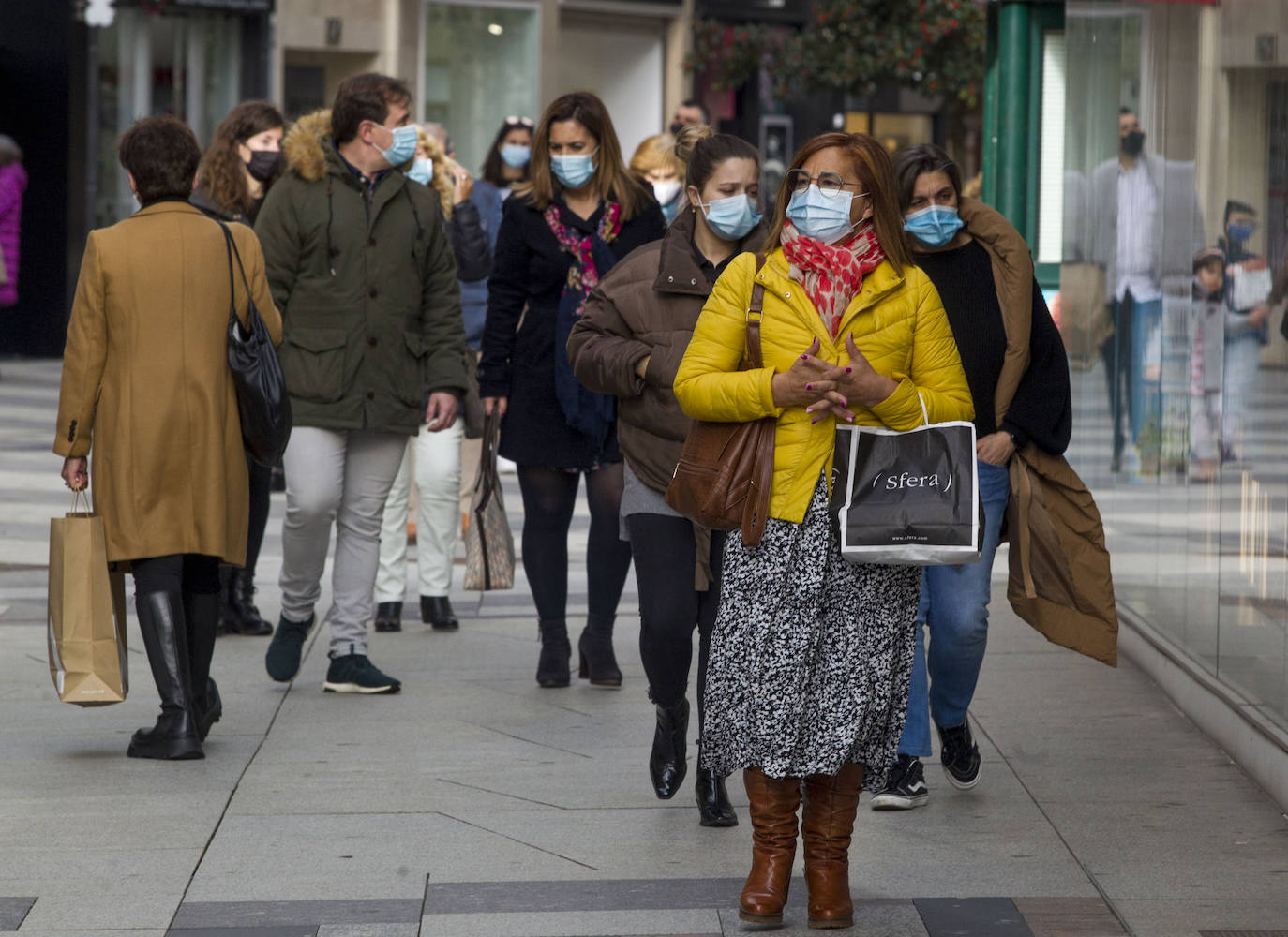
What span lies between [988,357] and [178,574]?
7.96 ft

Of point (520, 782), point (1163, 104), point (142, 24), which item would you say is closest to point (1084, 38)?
point (1163, 104)

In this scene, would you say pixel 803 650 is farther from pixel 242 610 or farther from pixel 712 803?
pixel 242 610

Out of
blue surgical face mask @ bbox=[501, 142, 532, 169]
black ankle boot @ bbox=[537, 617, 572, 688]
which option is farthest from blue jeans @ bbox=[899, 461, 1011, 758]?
blue surgical face mask @ bbox=[501, 142, 532, 169]

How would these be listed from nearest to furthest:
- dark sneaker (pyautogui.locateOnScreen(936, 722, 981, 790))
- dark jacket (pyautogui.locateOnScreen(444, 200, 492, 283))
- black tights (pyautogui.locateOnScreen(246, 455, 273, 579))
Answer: dark sneaker (pyautogui.locateOnScreen(936, 722, 981, 790)) → black tights (pyautogui.locateOnScreen(246, 455, 273, 579)) → dark jacket (pyautogui.locateOnScreen(444, 200, 492, 283))

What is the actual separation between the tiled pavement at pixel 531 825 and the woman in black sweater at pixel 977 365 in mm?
358

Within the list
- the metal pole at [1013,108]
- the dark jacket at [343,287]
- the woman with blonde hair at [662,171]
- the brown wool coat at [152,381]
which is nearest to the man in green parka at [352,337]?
the dark jacket at [343,287]

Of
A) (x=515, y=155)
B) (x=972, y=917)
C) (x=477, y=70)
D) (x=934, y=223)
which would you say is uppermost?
(x=477, y=70)

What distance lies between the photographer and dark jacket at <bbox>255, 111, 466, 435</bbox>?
6.78m

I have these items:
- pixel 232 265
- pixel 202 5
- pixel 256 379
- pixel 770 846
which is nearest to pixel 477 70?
pixel 202 5

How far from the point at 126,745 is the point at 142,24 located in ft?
52.8

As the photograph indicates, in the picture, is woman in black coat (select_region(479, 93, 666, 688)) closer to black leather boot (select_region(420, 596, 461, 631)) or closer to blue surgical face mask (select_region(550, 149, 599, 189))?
blue surgical face mask (select_region(550, 149, 599, 189))

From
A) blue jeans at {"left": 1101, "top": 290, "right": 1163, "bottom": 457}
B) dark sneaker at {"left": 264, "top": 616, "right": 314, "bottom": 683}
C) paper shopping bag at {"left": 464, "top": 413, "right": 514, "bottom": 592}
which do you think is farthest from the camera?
paper shopping bag at {"left": 464, "top": 413, "right": 514, "bottom": 592}

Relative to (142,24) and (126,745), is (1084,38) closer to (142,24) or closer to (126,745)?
(126,745)

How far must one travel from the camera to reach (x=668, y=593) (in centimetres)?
536
